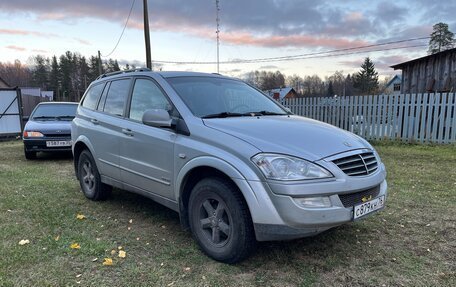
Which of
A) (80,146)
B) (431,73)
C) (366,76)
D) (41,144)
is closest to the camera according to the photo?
(80,146)

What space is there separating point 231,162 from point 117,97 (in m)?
2.35

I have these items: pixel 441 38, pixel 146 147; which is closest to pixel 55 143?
pixel 146 147

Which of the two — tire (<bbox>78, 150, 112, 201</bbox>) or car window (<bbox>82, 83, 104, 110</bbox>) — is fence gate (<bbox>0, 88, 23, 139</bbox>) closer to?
car window (<bbox>82, 83, 104, 110</bbox>)

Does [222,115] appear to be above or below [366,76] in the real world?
below

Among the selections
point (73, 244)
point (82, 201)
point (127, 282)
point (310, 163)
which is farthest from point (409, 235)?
point (82, 201)

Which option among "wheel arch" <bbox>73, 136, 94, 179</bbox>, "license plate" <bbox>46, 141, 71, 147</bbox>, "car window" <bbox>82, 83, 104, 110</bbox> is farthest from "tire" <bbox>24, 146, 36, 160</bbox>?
"car window" <bbox>82, 83, 104, 110</bbox>

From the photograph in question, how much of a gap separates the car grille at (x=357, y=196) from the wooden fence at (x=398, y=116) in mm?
8430

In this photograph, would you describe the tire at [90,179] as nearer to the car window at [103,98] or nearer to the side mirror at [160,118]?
the car window at [103,98]

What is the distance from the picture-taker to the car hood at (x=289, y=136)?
2.75 metres

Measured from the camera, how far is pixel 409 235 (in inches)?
145

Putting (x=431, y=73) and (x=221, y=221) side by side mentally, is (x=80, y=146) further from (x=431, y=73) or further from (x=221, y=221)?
(x=431, y=73)

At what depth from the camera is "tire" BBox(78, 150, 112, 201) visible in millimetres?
4840

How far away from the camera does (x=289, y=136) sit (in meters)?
2.94

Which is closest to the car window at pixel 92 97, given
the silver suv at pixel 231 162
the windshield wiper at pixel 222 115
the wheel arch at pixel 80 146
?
the wheel arch at pixel 80 146
